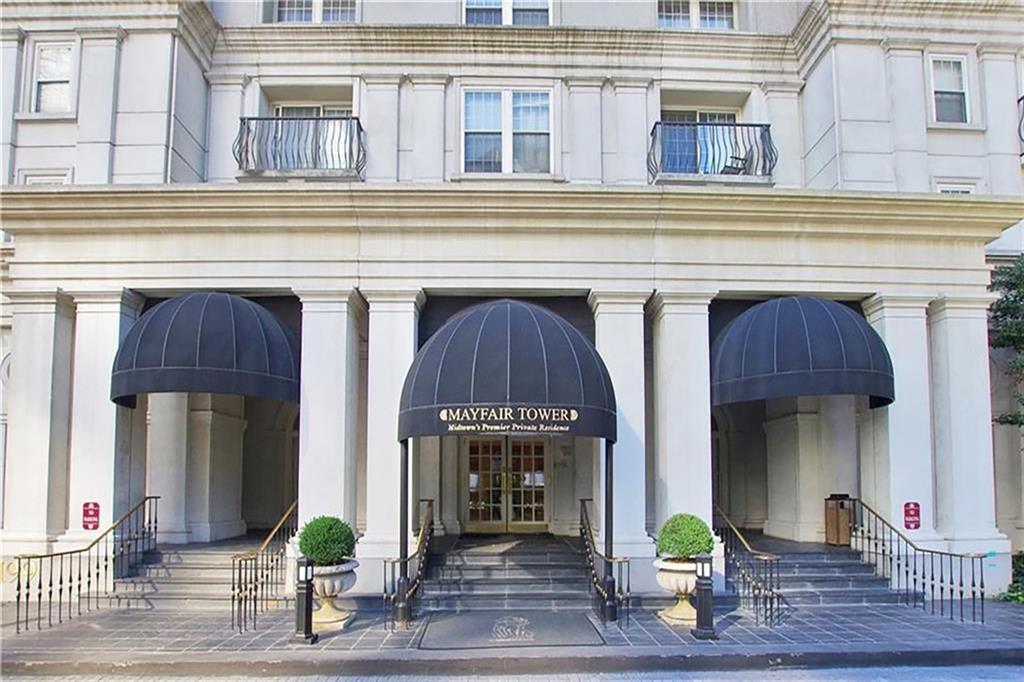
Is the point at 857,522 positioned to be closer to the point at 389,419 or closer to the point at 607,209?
the point at 607,209

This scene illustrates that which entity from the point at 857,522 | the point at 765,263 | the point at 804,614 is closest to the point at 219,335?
the point at 765,263

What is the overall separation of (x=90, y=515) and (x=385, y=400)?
5556mm

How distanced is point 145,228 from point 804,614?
13275 millimetres

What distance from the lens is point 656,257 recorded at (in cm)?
1449

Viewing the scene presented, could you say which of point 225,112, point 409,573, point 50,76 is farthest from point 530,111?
point 50,76

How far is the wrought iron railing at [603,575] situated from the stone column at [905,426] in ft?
16.7

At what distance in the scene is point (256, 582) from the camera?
12.6 meters

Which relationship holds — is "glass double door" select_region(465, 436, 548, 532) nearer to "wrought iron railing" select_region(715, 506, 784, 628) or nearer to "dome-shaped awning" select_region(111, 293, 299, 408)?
"wrought iron railing" select_region(715, 506, 784, 628)

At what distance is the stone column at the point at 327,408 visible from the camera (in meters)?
13.8

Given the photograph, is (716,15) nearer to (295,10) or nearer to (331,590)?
(295,10)

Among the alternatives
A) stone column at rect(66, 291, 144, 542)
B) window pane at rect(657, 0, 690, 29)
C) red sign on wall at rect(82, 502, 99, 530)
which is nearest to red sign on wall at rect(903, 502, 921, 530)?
window pane at rect(657, 0, 690, 29)

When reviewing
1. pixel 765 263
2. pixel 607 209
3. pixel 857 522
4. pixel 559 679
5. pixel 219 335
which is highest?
pixel 607 209

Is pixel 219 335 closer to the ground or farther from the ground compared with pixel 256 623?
farther from the ground

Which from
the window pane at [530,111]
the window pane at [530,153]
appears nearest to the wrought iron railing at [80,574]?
Answer: the window pane at [530,153]
